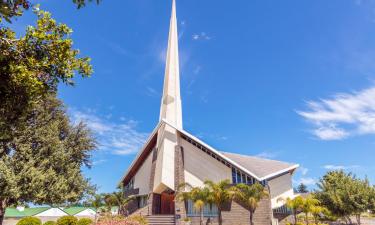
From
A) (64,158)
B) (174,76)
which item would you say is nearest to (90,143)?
(64,158)

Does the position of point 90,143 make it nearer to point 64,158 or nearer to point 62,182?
point 64,158

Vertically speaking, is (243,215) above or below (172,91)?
below

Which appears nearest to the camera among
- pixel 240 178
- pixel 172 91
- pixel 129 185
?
pixel 240 178

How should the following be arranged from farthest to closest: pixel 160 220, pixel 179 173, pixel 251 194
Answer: pixel 179 173, pixel 160 220, pixel 251 194

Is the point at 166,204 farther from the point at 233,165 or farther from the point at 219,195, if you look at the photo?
the point at 219,195

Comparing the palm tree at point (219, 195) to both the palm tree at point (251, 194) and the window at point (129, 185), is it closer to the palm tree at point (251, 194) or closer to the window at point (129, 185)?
the palm tree at point (251, 194)

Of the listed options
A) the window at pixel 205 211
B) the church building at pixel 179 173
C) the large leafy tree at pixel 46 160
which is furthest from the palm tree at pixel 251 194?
the large leafy tree at pixel 46 160

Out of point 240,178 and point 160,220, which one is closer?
point 240,178

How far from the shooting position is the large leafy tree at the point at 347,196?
1165 inches

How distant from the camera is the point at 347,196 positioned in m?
30.2

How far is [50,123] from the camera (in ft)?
76.5

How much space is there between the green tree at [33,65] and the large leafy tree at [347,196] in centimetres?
3167

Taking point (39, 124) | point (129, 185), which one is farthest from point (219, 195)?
point (129, 185)

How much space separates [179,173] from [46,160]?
14.4 m
